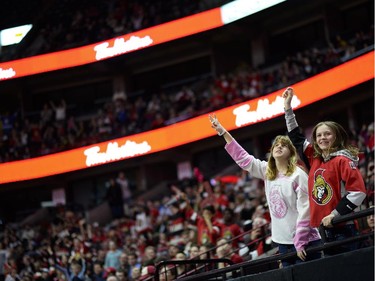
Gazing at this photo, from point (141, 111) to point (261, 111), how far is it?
5.57 metres

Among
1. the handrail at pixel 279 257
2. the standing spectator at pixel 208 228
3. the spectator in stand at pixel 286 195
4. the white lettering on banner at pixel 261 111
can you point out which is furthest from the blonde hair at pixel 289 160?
the white lettering on banner at pixel 261 111

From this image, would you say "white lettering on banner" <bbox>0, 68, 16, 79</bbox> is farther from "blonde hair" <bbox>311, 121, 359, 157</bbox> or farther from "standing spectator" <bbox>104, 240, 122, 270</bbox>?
"blonde hair" <bbox>311, 121, 359, 157</bbox>

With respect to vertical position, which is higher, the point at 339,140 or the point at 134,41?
the point at 134,41

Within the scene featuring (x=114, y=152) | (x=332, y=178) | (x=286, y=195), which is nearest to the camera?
(x=332, y=178)

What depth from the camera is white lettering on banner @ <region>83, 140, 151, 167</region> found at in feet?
72.4

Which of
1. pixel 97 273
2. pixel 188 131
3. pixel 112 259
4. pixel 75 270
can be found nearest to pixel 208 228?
pixel 97 273

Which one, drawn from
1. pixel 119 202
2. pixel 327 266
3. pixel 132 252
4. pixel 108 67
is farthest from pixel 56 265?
pixel 108 67

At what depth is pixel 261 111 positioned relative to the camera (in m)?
19.3

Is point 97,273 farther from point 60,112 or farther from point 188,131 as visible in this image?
point 60,112

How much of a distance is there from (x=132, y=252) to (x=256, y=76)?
9196 mm

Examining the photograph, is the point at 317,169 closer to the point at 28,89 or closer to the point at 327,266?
the point at 327,266

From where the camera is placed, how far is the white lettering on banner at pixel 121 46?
23422 mm

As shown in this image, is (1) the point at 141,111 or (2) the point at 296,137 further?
(1) the point at 141,111

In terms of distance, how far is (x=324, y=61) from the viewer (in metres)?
18.7
